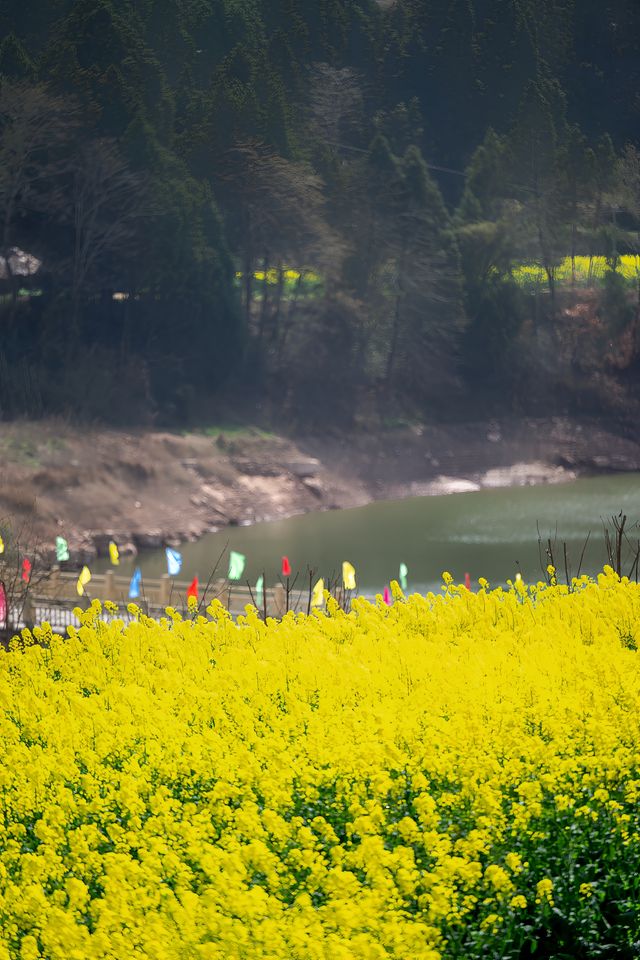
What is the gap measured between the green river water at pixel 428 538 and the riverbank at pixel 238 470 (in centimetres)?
119

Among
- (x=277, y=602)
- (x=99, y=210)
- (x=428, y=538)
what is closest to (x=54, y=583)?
(x=277, y=602)

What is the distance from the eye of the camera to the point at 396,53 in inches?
2827

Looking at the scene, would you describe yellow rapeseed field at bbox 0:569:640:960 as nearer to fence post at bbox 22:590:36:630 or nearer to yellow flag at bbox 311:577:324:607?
yellow flag at bbox 311:577:324:607

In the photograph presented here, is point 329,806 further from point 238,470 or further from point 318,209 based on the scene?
point 318,209

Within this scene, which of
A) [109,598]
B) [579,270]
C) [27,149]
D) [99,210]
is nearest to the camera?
[109,598]

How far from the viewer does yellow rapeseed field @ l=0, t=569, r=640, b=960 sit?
729 cm

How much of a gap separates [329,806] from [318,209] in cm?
5233

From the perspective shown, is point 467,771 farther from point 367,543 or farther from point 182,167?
point 182,167

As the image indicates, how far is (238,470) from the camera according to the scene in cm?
4922

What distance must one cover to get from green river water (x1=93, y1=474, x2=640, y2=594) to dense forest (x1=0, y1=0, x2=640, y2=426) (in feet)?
30.3

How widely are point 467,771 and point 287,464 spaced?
4285 centimetres

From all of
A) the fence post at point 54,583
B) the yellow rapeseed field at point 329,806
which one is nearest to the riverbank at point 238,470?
the fence post at point 54,583

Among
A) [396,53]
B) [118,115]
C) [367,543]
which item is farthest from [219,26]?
[367,543]

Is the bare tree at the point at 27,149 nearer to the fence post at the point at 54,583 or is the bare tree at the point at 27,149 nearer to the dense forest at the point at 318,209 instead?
the dense forest at the point at 318,209
